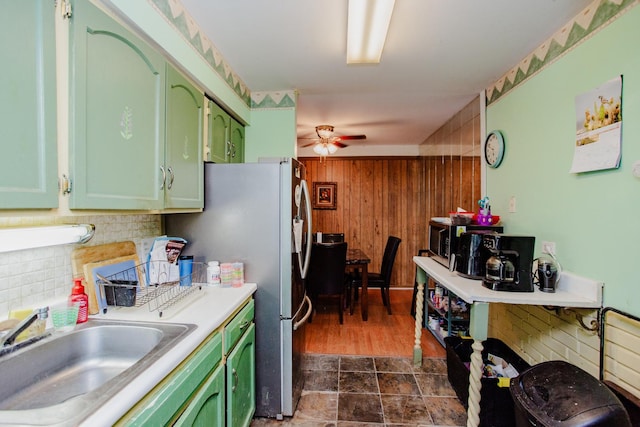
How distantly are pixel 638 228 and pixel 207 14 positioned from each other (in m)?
2.28

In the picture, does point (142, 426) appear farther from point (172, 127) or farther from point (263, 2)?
point (263, 2)

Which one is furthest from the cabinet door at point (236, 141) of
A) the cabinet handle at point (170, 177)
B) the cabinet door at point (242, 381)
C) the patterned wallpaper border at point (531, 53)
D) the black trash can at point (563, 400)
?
the black trash can at point (563, 400)

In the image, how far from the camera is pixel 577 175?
5.10ft

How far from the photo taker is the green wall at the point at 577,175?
1.27 metres

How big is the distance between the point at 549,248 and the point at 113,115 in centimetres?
229

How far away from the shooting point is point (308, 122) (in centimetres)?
358

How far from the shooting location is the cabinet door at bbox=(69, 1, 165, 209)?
904mm

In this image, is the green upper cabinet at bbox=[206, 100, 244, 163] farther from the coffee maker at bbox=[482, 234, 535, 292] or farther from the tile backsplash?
the coffee maker at bbox=[482, 234, 535, 292]

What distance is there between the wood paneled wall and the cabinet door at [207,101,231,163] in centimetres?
272

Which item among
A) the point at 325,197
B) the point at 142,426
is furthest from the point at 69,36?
the point at 325,197

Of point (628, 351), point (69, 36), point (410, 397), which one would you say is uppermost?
point (69, 36)

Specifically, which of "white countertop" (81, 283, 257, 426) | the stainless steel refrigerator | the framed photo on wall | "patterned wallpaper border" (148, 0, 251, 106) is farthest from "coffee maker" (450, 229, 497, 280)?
the framed photo on wall

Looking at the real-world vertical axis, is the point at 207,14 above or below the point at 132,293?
above

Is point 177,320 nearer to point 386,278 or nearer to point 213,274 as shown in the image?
point 213,274
